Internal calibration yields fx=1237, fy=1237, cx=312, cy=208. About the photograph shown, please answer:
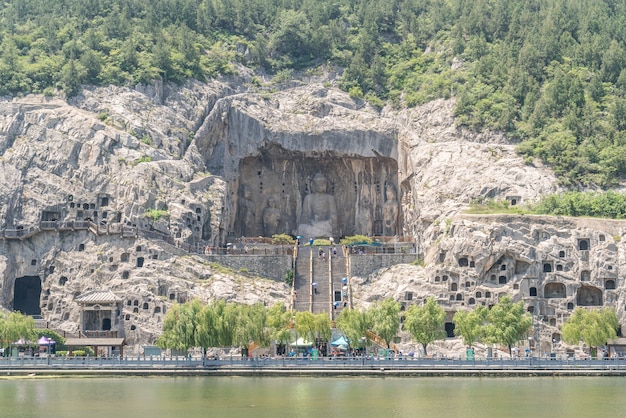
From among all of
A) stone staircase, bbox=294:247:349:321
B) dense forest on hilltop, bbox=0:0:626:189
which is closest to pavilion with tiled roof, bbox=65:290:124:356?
stone staircase, bbox=294:247:349:321

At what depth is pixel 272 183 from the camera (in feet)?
482

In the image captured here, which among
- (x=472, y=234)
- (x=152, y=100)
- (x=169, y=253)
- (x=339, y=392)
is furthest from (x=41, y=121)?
(x=339, y=392)

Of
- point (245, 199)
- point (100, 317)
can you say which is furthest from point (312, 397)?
point (245, 199)

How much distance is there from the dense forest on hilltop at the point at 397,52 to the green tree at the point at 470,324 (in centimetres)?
2262

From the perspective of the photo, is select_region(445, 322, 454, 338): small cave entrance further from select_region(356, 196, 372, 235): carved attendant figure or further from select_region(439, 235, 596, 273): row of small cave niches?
select_region(356, 196, 372, 235): carved attendant figure

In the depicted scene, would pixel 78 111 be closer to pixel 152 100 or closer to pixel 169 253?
pixel 152 100

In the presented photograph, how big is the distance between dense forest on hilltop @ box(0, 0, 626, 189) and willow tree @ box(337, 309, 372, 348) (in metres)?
30.8

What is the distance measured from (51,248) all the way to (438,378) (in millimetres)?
43682

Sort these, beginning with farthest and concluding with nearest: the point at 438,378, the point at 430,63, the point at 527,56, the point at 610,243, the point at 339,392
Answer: the point at 430,63, the point at 527,56, the point at 610,243, the point at 438,378, the point at 339,392

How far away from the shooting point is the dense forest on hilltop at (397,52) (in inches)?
5305

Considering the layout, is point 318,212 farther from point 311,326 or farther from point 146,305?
point 311,326

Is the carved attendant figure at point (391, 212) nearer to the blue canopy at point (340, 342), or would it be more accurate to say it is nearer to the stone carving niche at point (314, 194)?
the stone carving niche at point (314, 194)

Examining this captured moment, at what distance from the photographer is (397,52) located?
157750 millimetres

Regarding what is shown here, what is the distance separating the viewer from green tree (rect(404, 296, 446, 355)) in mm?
108938
